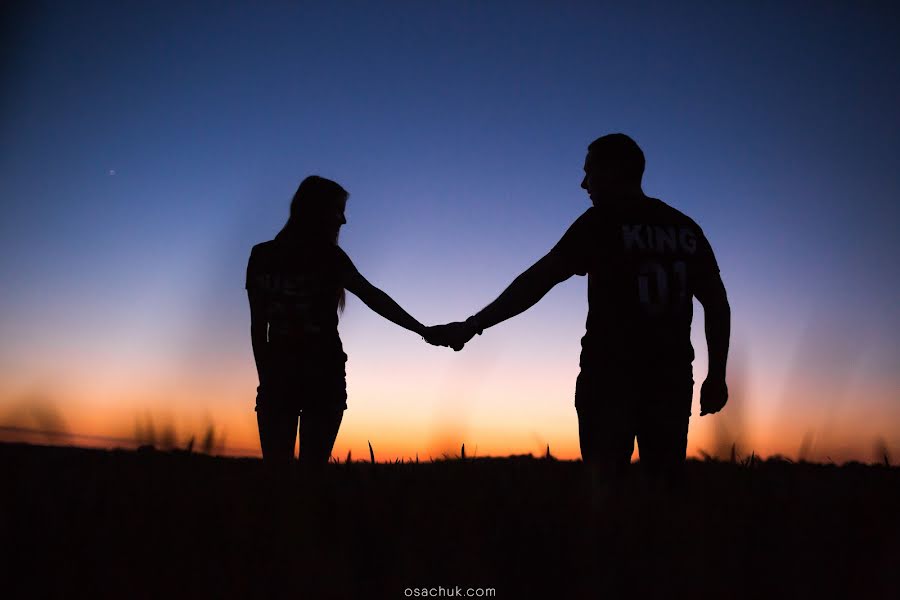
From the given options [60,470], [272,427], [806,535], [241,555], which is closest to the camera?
[241,555]

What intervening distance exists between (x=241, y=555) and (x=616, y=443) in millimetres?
1906

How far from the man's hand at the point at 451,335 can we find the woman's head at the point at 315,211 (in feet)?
4.12

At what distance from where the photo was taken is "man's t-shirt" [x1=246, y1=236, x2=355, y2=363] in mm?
4105

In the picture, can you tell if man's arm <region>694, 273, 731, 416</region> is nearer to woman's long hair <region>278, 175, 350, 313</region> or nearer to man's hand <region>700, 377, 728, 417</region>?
man's hand <region>700, 377, 728, 417</region>

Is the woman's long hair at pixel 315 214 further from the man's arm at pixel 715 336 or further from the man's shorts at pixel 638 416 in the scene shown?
the man's arm at pixel 715 336

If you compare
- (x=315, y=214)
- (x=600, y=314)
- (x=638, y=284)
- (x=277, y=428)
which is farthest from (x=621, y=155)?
(x=277, y=428)

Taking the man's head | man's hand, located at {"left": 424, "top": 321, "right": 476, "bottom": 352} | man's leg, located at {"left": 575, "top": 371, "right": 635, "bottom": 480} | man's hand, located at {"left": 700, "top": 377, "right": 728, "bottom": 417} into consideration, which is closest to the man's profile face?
the man's head

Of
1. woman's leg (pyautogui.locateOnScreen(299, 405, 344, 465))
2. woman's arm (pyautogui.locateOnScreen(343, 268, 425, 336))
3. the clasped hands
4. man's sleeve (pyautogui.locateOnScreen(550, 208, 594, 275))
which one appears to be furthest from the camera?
the clasped hands

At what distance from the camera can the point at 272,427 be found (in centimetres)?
409

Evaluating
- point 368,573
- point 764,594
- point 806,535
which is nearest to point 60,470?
point 368,573

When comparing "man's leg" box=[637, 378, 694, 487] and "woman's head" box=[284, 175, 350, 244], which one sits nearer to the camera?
"man's leg" box=[637, 378, 694, 487]

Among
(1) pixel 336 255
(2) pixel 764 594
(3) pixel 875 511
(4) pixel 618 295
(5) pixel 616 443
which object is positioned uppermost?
(1) pixel 336 255

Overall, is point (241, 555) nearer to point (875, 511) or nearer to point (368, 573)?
point (368, 573)

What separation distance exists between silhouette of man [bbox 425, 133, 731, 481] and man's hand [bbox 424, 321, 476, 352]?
5.28ft
